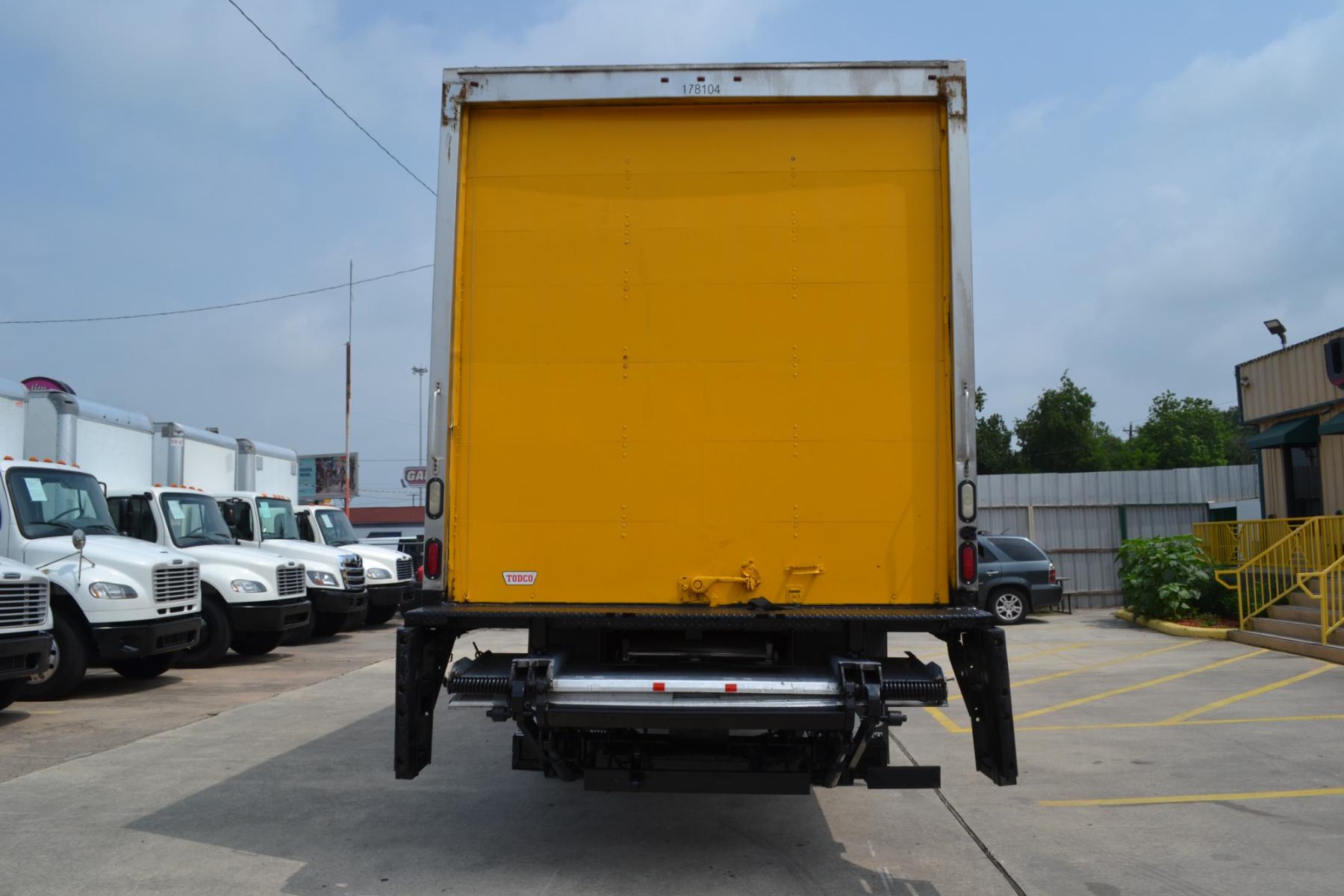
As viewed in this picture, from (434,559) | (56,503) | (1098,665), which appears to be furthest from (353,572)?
(434,559)

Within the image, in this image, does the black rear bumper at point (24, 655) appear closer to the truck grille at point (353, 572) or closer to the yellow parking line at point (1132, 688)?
the truck grille at point (353, 572)

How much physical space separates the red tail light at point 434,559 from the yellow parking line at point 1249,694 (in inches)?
277

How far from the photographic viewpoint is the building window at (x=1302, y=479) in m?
18.2

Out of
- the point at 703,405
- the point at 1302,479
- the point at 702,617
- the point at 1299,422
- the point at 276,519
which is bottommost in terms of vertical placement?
the point at 702,617

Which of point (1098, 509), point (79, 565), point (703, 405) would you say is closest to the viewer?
point (703, 405)

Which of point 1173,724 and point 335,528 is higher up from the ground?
point 335,528

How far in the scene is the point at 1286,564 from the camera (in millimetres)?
15195

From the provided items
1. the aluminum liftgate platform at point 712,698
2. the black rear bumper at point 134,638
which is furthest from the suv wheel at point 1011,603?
the aluminum liftgate platform at point 712,698

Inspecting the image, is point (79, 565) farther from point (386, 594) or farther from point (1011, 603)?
point (1011, 603)

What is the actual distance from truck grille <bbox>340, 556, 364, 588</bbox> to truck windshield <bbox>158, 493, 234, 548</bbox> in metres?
2.23

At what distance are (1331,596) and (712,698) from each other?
1179 cm

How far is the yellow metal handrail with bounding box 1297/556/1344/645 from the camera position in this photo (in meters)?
12.6

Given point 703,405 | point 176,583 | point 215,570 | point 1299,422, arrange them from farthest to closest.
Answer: point 1299,422, point 215,570, point 176,583, point 703,405

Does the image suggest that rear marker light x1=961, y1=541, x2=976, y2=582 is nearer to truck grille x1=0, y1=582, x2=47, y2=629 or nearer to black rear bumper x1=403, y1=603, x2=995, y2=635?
black rear bumper x1=403, y1=603, x2=995, y2=635
